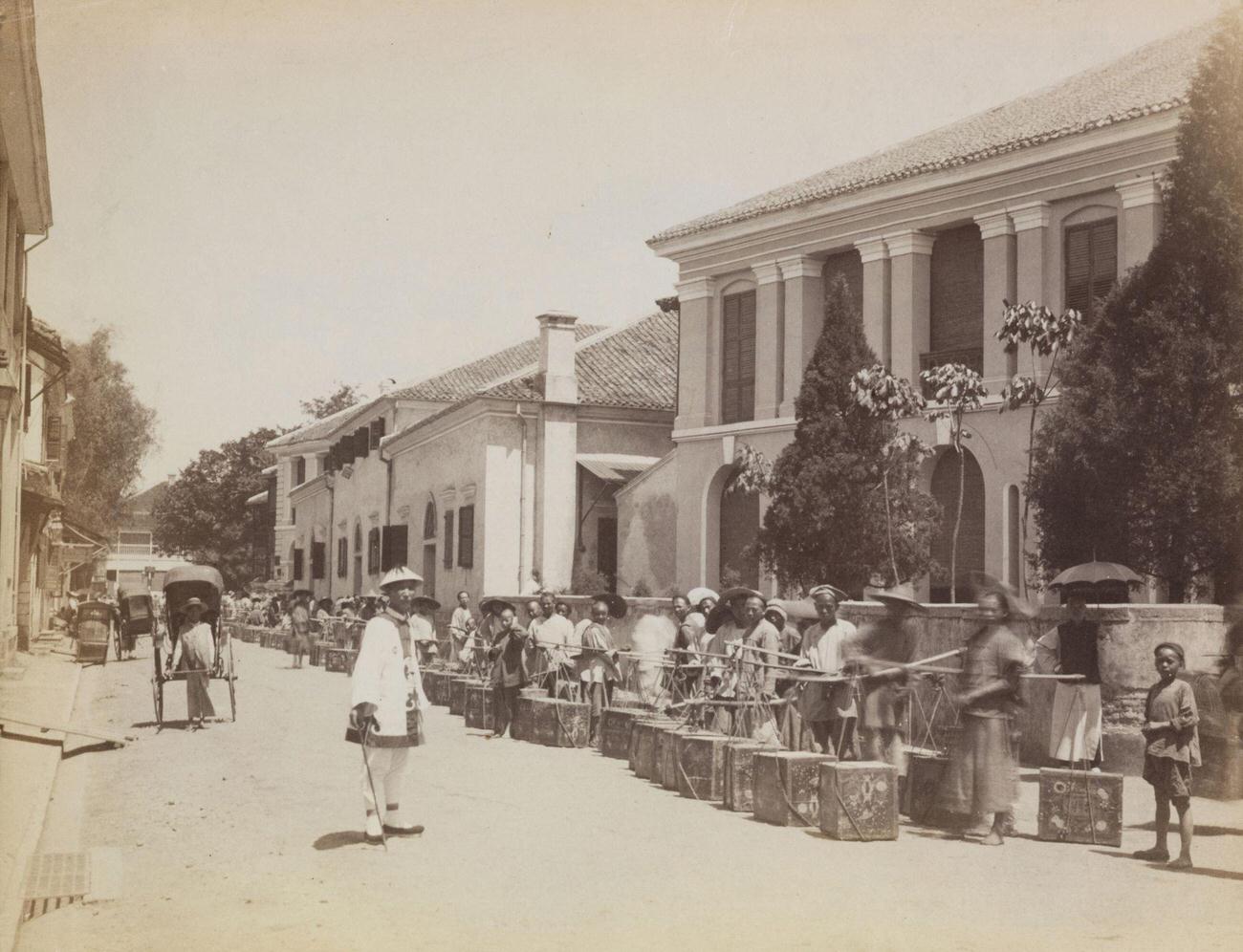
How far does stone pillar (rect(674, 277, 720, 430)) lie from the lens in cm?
3044

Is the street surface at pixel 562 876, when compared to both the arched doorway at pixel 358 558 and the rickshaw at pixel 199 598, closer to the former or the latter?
the rickshaw at pixel 199 598

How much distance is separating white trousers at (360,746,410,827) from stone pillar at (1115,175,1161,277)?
50.2ft

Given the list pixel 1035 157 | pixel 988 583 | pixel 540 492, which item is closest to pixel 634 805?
pixel 988 583

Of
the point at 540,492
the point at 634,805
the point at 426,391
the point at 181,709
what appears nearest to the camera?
the point at 634,805

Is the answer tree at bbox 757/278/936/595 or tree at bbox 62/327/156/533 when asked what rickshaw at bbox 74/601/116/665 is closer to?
tree at bbox 62/327/156/533

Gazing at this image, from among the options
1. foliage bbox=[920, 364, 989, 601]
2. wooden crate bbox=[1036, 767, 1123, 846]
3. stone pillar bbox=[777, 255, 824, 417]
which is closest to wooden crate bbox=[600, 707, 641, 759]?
wooden crate bbox=[1036, 767, 1123, 846]

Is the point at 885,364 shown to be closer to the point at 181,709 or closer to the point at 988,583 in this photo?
the point at 181,709

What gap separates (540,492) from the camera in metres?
35.6

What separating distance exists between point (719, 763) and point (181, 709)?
1155cm

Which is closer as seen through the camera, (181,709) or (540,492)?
(181,709)

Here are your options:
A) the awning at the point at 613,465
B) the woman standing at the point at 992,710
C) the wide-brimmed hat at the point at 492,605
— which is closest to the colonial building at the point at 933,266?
the awning at the point at 613,465

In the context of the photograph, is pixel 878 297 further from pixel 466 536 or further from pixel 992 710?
pixel 992 710

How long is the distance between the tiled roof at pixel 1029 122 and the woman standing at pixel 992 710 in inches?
480

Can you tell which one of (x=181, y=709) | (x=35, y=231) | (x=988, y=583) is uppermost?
(x=35, y=231)
